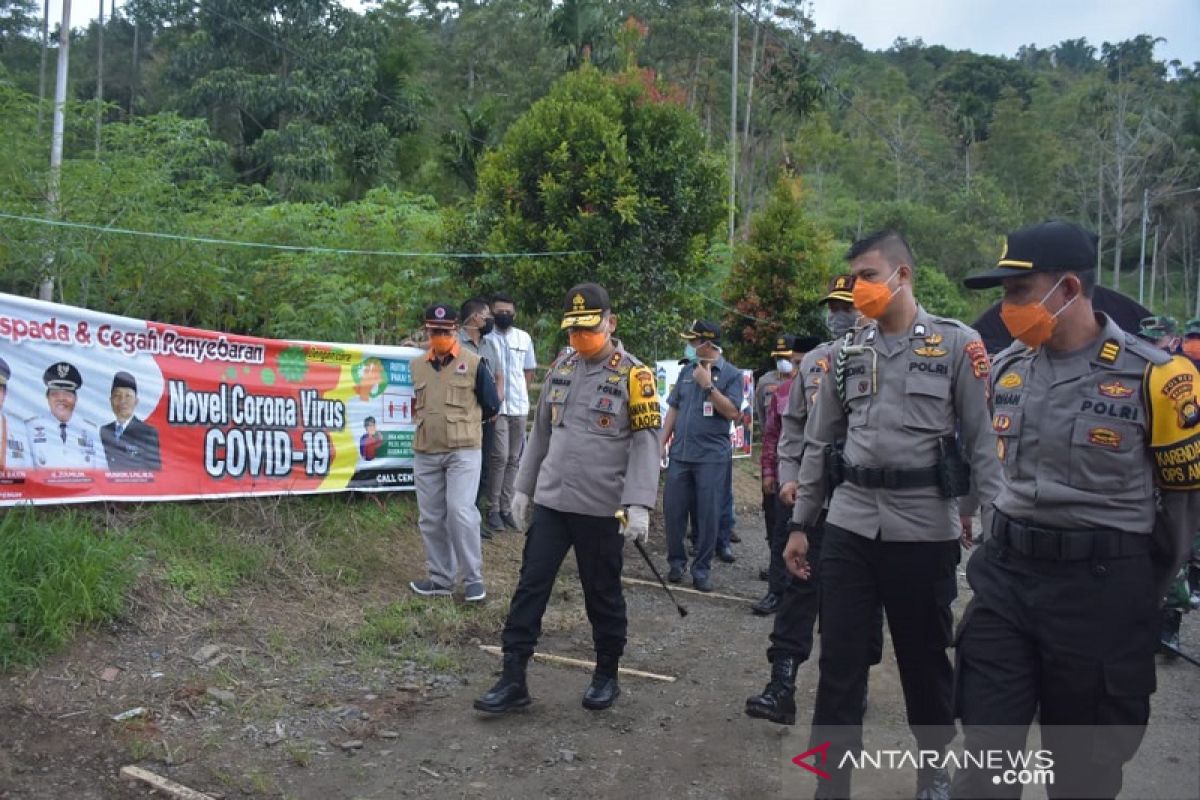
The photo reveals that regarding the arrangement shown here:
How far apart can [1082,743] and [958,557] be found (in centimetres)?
104

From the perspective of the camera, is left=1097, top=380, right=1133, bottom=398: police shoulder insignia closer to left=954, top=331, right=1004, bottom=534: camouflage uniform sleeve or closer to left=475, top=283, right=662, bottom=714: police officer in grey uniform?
left=954, top=331, right=1004, bottom=534: camouflage uniform sleeve

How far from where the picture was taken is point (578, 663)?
625 centimetres

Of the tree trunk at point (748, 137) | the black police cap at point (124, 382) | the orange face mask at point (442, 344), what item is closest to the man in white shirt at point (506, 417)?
the orange face mask at point (442, 344)

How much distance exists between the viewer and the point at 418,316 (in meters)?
11.1

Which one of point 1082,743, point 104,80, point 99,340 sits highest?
point 104,80

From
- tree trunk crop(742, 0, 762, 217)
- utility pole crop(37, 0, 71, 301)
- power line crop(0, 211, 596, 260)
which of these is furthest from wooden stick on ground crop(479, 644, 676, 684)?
tree trunk crop(742, 0, 762, 217)

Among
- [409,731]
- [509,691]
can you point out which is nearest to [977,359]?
[509,691]

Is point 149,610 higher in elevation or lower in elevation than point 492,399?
lower

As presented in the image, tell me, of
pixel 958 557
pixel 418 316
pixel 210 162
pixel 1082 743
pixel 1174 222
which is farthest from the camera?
pixel 1174 222

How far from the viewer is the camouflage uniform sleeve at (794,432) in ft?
18.0

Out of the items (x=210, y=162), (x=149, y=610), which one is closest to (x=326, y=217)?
(x=149, y=610)

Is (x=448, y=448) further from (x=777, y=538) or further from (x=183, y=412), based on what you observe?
(x=777, y=538)

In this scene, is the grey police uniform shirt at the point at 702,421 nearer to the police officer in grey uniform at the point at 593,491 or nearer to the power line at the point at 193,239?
the power line at the point at 193,239

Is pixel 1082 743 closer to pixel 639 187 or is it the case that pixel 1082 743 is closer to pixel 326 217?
pixel 639 187
